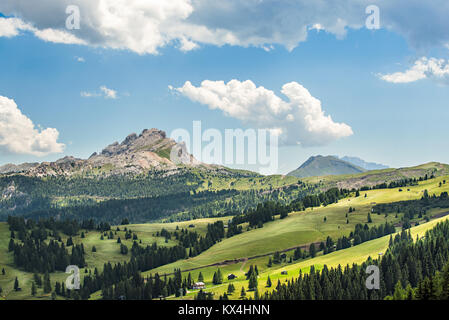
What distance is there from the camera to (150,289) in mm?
194000

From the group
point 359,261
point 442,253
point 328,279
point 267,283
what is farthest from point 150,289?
point 442,253
